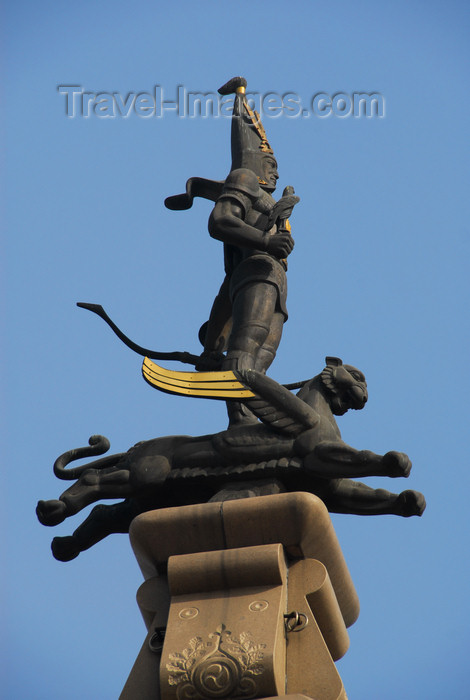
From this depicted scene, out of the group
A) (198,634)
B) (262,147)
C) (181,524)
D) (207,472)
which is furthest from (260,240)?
(198,634)

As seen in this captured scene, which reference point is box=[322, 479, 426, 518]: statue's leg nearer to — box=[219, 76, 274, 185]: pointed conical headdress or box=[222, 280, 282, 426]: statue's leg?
box=[222, 280, 282, 426]: statue's leg

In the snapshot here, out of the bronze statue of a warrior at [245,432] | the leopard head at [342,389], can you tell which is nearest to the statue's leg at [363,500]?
the bronze statue of a warrior at [245,432]

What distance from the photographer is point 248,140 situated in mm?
11344

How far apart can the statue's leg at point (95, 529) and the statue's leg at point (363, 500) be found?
5.38 ft

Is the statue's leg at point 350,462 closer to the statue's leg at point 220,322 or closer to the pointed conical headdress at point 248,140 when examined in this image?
the statue's leg at point 220,322

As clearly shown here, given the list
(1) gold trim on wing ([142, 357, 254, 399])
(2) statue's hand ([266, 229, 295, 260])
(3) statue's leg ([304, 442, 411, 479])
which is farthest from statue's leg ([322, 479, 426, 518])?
(2) statue's hand ([266, 229, 295, 260])

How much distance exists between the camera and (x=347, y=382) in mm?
9320

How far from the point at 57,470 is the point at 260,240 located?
8.68 ft

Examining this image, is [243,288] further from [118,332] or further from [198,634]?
[198,634]

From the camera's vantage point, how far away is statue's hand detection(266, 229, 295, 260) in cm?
1012

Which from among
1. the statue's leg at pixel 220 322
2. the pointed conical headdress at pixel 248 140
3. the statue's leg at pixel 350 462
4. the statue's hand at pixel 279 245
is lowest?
the statue's leg at pixel 350 462

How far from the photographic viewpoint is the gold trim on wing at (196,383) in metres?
9.24

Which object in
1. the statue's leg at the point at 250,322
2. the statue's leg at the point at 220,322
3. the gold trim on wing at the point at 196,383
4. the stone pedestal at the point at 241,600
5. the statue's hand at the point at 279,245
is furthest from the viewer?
the statue's leg at the point at 220,322

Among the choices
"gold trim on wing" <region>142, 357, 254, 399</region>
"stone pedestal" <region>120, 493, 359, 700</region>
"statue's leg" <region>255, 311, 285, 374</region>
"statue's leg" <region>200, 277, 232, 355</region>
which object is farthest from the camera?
"statue's leg" <region>200, 277, 232, 355</region>
